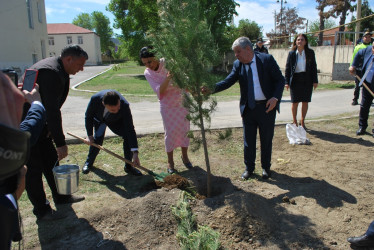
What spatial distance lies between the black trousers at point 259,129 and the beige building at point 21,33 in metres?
18.7

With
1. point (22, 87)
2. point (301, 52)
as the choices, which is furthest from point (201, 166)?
point (301, 52)

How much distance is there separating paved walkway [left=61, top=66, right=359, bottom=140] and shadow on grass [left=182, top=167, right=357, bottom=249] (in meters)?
2.58

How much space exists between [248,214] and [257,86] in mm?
1644

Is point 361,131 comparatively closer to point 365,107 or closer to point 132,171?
point 365,107

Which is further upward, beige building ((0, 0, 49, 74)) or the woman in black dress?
beige building ((0, 0, 49, 74))

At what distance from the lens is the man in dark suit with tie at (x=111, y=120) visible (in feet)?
12.8

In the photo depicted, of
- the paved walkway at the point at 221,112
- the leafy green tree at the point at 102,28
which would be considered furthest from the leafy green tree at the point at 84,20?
the paved walkway at the point at 221,112

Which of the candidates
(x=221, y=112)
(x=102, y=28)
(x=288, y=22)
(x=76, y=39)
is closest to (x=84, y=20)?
(x=102, y=28)

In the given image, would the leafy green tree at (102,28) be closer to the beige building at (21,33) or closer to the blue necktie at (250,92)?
the beige building at (21,33)

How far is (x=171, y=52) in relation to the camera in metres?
3.02

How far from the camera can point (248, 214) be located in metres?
2.84

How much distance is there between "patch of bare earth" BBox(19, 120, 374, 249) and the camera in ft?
8.81

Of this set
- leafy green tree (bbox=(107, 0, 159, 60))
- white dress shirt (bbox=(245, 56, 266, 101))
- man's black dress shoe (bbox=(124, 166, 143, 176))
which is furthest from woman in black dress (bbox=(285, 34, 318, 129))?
leafy green tree (bbox=(107, 0, 159, 60))

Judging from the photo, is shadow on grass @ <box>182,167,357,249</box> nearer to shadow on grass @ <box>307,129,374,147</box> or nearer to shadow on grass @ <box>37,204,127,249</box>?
shadow on grass @ <box>37,204,127,249</box>
